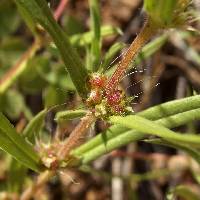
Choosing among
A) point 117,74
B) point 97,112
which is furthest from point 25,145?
point 117,74

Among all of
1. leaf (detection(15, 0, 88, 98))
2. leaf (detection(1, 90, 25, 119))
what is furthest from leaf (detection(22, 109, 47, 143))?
leaf (detection(1, 90, 25, 119))

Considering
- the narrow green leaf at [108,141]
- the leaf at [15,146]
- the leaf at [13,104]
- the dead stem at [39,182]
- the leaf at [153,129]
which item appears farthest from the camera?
the leaf at [13,104]

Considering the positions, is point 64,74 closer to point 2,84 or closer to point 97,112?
point 2,84

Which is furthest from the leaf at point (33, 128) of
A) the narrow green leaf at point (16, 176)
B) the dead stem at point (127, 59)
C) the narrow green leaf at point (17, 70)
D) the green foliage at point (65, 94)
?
the narrow green leaf at point (17, 70)

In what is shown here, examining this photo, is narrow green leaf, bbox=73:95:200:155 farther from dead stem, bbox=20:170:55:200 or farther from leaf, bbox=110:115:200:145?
dead stem, bbox=20:170:55:200

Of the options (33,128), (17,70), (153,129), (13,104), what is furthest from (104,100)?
(13,104)

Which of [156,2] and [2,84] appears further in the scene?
[2,84]

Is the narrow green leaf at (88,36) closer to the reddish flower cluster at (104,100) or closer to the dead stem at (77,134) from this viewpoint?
the dead stem at (77,134)
